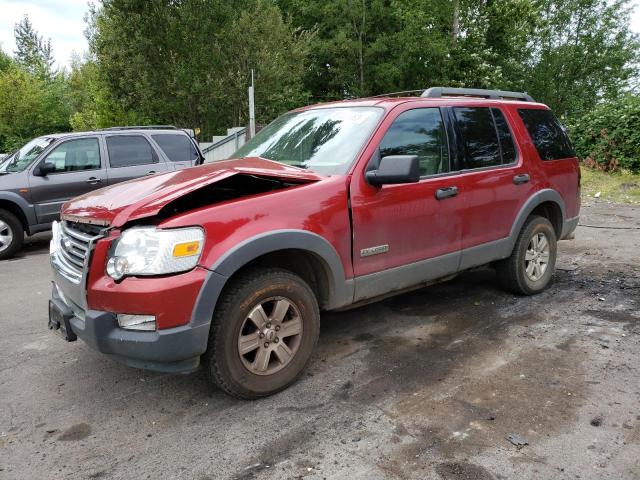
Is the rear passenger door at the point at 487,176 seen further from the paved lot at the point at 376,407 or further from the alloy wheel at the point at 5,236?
the alloy wheel at the point at 5,236

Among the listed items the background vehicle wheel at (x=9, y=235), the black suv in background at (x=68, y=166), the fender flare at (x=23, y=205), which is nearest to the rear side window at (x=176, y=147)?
the black suv in background at (x=68, y=166)

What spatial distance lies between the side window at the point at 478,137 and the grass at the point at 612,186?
8.15 m

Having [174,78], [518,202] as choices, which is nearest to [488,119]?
[518,202]

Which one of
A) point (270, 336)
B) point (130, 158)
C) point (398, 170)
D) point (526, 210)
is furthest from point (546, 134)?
point (130, 158)

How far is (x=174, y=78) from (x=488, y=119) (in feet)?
37.7

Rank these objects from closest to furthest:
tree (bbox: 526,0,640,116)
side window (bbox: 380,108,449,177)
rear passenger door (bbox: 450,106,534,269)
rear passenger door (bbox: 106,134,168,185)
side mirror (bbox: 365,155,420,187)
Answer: side mirror (bbox: 365,155,420,187)
side window (bbox: 380,108,449,177)
rear passenger door (bbox: 450,106,534,269)
rear passenger door (bbox: 106,134,168,185)
tree (bbox: 526,0,640,116)

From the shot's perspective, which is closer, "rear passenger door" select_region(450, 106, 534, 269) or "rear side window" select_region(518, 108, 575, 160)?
"rear passenger door" select_region(450, 106, 534, 269)

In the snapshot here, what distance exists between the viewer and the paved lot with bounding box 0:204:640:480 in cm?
266

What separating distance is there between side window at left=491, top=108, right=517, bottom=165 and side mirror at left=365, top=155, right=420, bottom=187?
1651mm

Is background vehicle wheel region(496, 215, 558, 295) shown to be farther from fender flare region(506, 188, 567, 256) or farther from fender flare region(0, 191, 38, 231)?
fender flare region(0, 191, 38, 231)

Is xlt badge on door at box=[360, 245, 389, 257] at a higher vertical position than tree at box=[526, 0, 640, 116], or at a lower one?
lower

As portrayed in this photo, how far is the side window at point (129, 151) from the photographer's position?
8.68 meters

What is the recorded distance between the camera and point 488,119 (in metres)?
4.73

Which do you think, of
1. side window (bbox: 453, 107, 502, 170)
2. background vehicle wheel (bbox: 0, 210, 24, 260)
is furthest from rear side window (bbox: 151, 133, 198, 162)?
side window (bbox: 453, 107, 502, 170)
